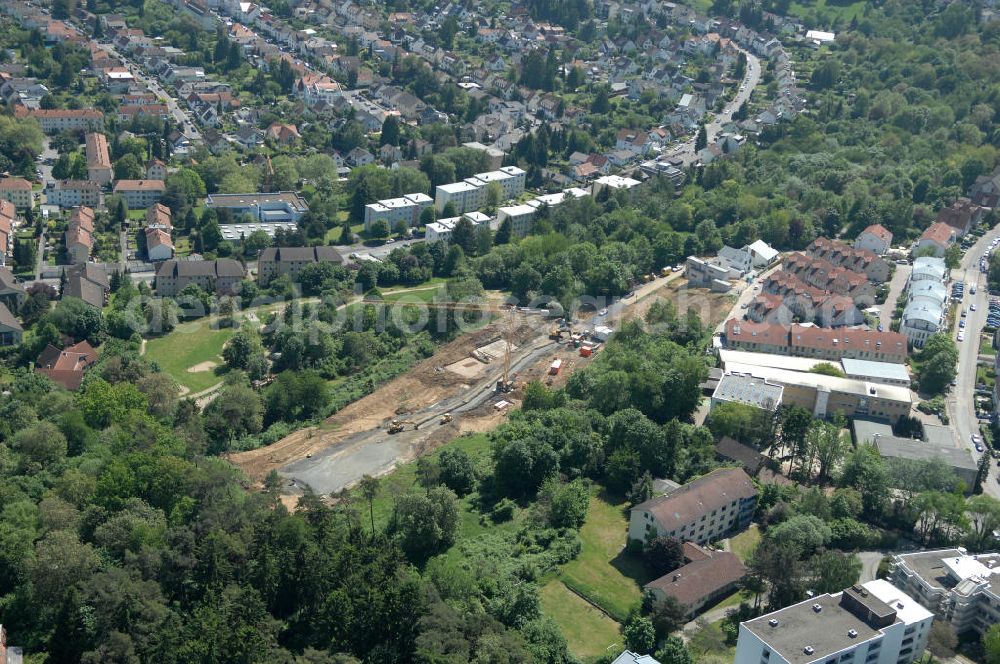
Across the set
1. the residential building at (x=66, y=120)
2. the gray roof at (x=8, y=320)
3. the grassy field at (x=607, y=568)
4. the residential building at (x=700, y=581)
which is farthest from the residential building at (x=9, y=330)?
the residential building at (x=700, y=581)

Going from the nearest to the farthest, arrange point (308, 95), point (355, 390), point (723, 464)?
point (723, 464)
point (355, 390)
point (308, 95)

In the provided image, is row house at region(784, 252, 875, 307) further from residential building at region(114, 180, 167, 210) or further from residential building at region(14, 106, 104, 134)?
residential building at region(14, 106, 104, 134)

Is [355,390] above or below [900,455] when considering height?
below

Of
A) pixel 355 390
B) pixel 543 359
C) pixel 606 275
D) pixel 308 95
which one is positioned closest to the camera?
pixel 355 390

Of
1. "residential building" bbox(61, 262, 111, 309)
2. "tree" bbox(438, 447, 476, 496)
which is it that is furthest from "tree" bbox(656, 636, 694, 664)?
"residential building" bbox(61, 262, 111, 309)

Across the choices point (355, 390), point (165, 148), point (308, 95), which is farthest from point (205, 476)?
point (308, 95)

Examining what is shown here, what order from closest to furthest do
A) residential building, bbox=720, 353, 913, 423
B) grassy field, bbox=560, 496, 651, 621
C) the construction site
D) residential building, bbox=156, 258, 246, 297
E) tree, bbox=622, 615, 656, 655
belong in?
tree, bbox=622, 615, 656, 655 < grassy field, bbox=560, 496, 651, 621 < the construction site < residential building, bbox=720, 353, 913, 423 < residential building, bbox=156, 258, 246, 297

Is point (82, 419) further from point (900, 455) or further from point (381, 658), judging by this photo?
point (900, 455)
